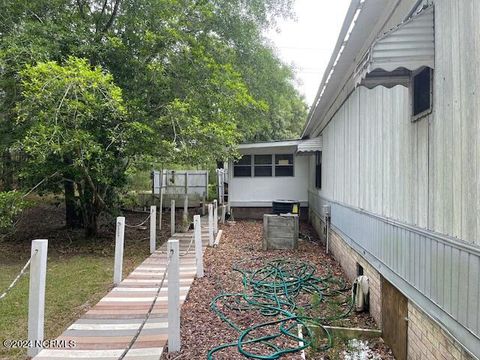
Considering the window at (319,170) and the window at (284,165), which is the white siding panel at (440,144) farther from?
the window at (284,165)

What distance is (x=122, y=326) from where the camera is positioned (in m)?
4.52

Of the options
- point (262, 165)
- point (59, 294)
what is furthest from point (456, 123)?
point (262, 165)

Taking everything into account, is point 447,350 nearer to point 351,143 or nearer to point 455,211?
point 455,211

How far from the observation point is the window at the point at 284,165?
15914 millimetres

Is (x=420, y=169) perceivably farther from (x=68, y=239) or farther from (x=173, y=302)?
(x=68, y=239)

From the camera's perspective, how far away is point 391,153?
4.39 metres

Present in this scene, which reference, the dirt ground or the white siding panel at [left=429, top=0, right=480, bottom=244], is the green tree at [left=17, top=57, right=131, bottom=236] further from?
the white siding panel at [left=429, top=0, right=480, bottom=244]

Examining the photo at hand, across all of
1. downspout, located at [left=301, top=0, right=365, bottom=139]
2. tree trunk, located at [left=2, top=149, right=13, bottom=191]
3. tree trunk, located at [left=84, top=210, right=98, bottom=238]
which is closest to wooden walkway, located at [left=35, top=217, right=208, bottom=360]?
downspout, located at [left=301, top=0, right=365, bottom=139]

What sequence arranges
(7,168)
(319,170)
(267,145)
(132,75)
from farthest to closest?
1. (267,145)
2. (319,170)
3. (7,168)
4. (132,75)

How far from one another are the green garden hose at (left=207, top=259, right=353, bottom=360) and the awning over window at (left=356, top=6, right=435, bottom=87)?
2681 mm

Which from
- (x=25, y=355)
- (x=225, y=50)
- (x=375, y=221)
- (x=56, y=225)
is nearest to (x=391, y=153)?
(x=375, y=221)

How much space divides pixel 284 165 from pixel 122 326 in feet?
39.5

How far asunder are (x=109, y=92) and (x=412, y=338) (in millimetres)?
6610

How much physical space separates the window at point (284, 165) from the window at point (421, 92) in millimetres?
12213
